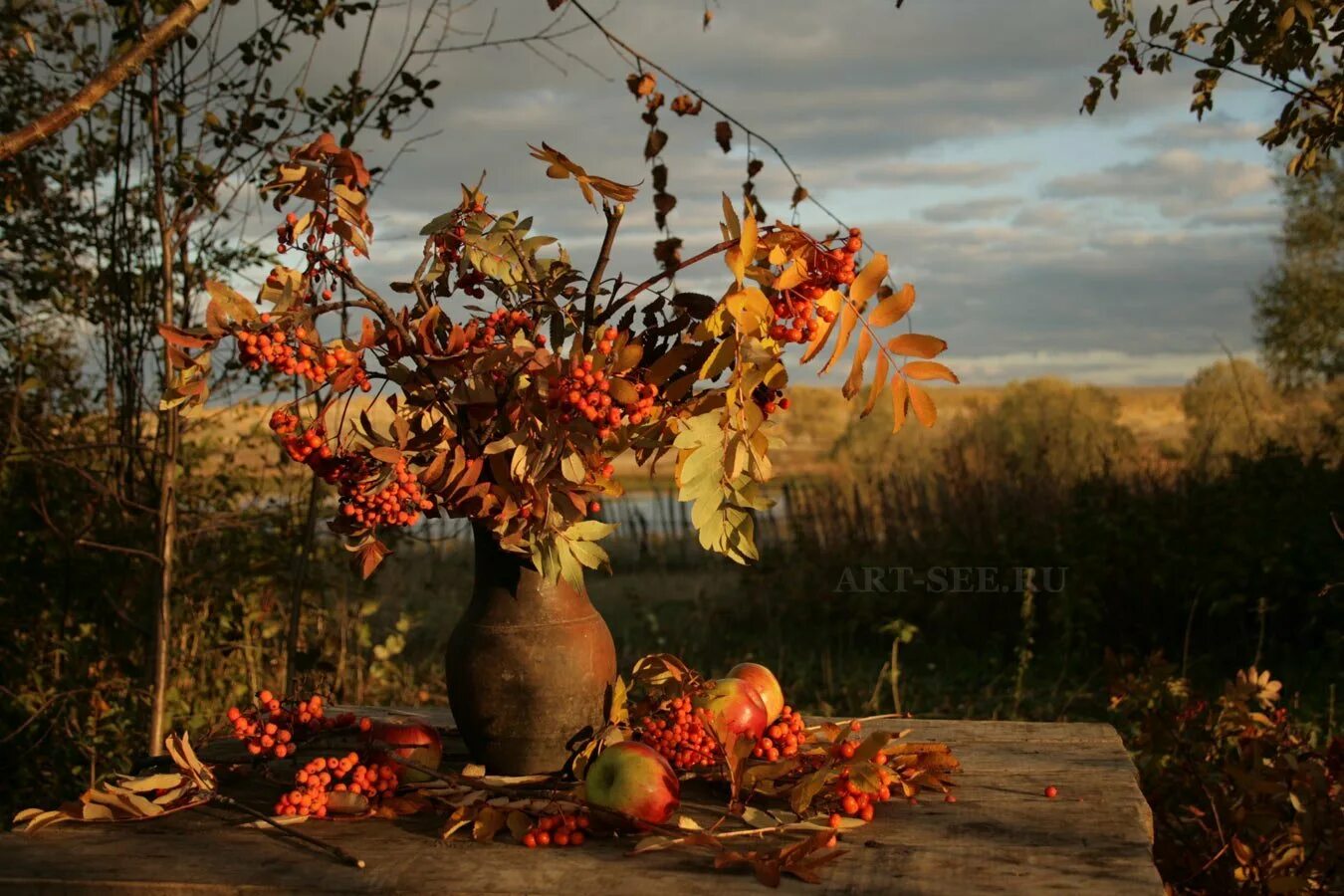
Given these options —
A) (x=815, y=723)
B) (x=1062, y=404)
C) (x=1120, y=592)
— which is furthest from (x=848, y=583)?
(x=1062, y=404)

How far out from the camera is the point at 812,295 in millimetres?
1663

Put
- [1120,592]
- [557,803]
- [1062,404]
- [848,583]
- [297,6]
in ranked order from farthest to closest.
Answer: [1062,404] → [848,583] → [1120,592] → [297,6] → [557,803]

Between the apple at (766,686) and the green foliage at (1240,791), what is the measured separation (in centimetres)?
95

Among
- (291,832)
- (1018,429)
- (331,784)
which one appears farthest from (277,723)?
(1018,429)

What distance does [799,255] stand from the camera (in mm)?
1694

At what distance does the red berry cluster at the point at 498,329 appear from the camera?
174 centimetres

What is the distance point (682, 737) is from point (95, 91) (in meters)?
1.63

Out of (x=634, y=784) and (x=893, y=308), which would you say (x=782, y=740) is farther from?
(x=893, y=308)

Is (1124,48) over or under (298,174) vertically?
over

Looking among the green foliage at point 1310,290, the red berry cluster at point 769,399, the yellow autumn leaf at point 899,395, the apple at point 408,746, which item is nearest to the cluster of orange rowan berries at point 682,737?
the apple at point 408,746

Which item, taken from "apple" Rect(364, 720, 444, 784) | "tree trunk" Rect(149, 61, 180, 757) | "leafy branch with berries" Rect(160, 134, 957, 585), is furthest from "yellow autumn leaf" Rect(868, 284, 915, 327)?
"tree trunk" Rect(149, 61, 180, 757)

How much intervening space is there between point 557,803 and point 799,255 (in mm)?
835

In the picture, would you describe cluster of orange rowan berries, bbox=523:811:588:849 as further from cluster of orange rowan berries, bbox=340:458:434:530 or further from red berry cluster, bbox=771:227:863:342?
red berry cluster, bbox=771:227:863:342

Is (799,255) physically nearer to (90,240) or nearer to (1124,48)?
(1124,48)
